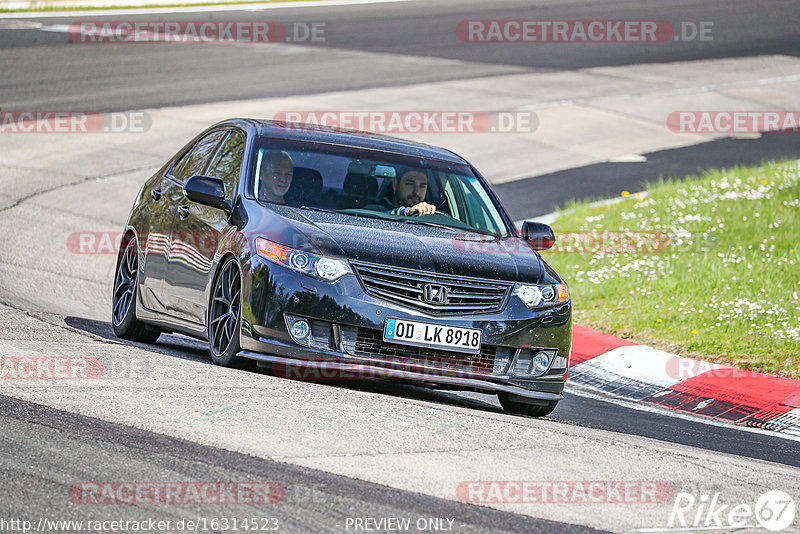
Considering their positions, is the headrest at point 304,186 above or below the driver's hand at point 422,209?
above

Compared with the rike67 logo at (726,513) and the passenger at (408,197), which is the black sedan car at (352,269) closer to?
the passenger at (408,197)

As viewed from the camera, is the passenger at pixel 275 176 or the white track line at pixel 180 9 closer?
the passenger at pixel 275 176

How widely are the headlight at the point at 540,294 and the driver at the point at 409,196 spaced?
3.56ft

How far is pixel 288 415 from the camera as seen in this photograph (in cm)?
606

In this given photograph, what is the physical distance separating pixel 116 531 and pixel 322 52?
2315 cm

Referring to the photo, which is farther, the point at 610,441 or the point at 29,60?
the point at 29,60

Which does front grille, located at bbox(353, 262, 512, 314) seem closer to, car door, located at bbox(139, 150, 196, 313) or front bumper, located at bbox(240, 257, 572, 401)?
front bumper, located at bbox(240, 257, 572, 401)

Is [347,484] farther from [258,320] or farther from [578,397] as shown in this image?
[578,397]

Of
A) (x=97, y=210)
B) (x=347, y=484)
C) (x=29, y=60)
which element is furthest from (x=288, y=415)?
(x=29, y=60)

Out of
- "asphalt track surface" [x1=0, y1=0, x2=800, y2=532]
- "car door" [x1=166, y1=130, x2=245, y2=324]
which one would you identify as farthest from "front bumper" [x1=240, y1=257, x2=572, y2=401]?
"car door" [x1=166, y1=130, x2=245, y2=324]

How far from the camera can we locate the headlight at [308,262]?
7195mm

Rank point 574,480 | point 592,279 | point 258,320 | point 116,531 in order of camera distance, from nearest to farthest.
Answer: point 116,531, point 574,480, point 258,320, point 592,279

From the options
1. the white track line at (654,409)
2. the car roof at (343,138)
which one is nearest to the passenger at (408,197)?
the car roof at (343,138)

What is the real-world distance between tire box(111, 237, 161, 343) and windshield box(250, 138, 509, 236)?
5.28ft
